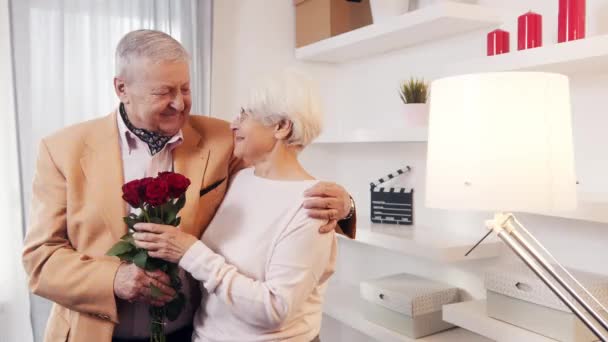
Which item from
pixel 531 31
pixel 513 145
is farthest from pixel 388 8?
pixel 513 145

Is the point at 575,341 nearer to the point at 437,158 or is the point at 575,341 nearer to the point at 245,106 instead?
the point at 437,158

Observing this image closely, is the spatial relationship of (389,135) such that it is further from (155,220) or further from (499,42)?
(155,220)

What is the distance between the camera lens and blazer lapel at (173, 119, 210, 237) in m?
1.54

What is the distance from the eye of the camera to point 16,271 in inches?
92.6

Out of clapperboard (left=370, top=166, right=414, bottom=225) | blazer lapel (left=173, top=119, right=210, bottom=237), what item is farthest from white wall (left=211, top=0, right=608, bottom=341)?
blazer lapel (left=173, top=119, right=210, bottom=237)

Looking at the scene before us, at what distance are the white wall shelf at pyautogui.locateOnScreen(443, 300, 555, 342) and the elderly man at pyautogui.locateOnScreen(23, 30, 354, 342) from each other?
63 cm

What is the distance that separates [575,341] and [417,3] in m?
1.50

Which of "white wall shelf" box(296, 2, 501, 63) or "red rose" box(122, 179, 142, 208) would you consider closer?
"red rose" box(122, 179, 142, 208)

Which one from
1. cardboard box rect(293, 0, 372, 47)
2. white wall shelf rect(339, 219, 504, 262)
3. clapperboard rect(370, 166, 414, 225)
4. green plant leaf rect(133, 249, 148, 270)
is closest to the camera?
green plant leaf rect(133, 249, 148, 270)

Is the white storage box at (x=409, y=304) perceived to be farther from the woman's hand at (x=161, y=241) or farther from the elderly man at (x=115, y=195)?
the woman's hand at (x=161, y=241)

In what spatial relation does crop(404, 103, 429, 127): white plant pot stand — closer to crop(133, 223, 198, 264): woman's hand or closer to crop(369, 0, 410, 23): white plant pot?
crop(369, 0, 410, 23): white plant pot

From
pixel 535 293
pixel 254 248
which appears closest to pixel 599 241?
pixel 535 293

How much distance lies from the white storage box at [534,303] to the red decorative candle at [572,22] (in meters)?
0.72

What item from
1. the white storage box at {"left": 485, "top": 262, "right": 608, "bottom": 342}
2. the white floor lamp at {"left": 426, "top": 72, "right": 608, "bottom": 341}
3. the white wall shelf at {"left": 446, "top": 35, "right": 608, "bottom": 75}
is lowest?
the white storage box at {"left": 485, "top": 262, "right": 608, "bottom": 342}
